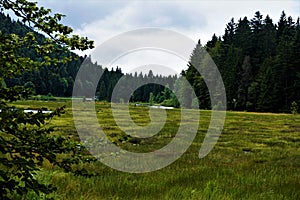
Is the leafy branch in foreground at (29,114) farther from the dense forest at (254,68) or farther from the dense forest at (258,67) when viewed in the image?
the dense forest at (258,67)

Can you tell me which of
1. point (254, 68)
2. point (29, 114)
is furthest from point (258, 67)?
point (29, 114)

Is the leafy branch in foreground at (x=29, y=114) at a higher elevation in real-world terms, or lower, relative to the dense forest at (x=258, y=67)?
lower

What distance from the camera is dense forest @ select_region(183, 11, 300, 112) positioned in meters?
78.6

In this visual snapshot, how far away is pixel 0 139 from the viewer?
342 centimetres

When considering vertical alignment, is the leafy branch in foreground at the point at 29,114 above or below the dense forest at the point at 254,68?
below

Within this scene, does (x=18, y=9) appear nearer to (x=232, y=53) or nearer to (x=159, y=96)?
(x=232, y=53)

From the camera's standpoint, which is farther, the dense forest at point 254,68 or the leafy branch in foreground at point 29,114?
the dense forest at point 254,68

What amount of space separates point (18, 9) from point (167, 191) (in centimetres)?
481

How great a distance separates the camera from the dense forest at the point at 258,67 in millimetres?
78562

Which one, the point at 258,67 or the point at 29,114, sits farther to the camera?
the point at 258,67

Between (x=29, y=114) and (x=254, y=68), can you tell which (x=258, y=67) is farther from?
(x=29, y=114)

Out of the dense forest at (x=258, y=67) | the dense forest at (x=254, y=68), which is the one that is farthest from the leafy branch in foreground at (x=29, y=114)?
the dense forest at (x=258, y=67)

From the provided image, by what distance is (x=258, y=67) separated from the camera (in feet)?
318

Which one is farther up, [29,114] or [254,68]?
[254,68]
